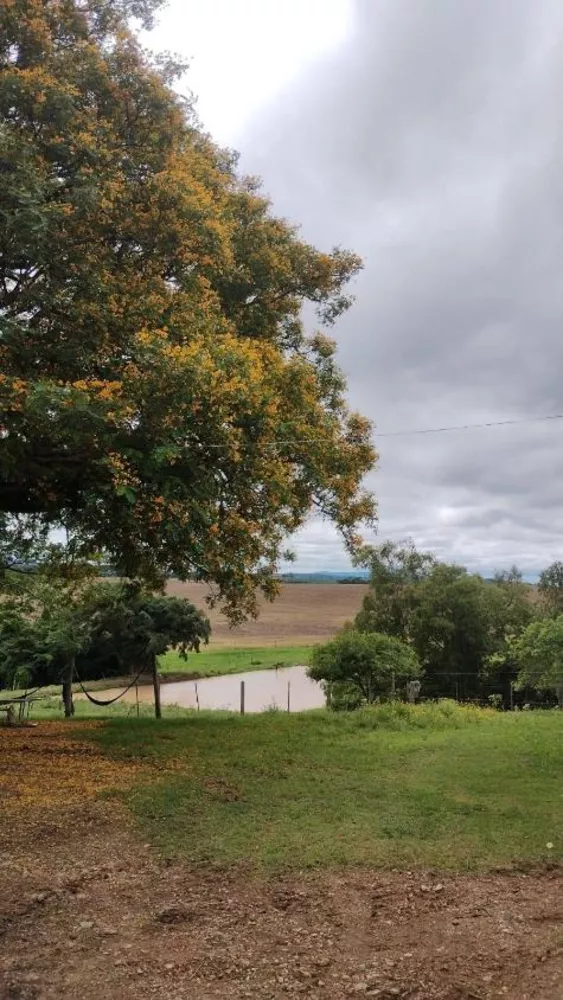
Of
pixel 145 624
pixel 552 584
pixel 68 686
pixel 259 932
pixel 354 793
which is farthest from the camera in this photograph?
pixel 552 584

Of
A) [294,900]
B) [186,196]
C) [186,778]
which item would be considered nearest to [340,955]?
[294,900]

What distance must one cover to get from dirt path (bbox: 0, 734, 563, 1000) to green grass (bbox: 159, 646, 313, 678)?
30276 millimetres

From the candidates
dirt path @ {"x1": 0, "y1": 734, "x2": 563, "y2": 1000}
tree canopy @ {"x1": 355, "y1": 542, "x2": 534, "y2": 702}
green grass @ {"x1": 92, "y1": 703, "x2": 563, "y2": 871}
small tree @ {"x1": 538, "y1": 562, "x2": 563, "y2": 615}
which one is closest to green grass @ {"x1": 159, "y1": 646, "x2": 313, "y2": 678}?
tree canopy @ {"x1": 355, "y1": 542, "x2": 534, "y2": 702}

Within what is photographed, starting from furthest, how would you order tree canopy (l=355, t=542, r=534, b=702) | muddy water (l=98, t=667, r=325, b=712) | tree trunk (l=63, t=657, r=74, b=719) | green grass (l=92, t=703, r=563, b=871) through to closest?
tree canopy (l=355, t=542, r=534, b=702), muddy water (l=98, t=667, r=325, b=712), tree trunk (l=63, t=657, r=74, b=719), green grass (l=92, t=703, r=563, b=871)

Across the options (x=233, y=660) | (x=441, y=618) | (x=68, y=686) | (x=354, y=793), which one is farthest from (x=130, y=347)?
(x=233, y=660)

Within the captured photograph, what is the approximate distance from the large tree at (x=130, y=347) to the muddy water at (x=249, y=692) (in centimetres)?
1720

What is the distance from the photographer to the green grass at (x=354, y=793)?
5.60 metres

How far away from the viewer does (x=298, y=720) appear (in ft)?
40.0

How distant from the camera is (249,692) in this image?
3048cm

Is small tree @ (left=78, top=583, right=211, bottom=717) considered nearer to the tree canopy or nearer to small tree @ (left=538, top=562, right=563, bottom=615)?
the tree canopy

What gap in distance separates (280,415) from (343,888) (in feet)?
15.7

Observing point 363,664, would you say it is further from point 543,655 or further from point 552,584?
point 552,584

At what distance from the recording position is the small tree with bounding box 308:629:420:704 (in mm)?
16312

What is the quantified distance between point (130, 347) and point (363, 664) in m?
10.8
